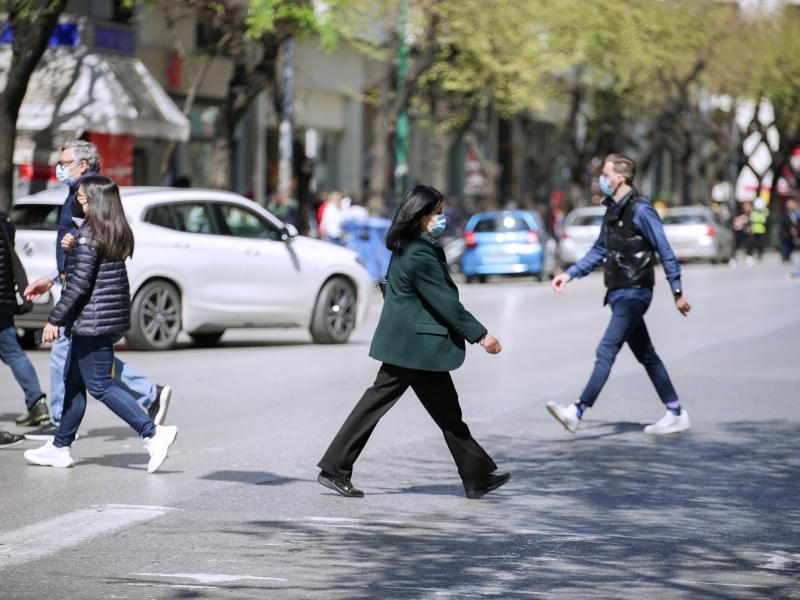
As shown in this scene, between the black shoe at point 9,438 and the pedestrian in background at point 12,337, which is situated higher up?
the pedestrian in background at point 12,337

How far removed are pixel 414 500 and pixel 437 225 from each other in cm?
134

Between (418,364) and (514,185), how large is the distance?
57.5 metres

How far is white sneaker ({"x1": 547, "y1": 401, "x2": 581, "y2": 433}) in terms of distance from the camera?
11523 mm

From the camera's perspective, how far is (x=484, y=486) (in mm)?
9070

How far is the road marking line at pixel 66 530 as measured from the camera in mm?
7422

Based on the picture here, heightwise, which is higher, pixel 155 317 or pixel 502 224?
pixel 502 224

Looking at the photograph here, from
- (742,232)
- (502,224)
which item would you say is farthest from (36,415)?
(742,232)

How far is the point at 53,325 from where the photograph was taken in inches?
376

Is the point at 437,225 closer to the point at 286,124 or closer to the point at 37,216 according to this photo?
the point at 37,216

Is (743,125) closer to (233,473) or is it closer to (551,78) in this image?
(551,78)

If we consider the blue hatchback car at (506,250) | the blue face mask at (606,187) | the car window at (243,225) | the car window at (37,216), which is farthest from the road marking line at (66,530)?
the blue hatchback car at (506,250)

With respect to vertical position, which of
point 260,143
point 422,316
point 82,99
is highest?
point 82,99

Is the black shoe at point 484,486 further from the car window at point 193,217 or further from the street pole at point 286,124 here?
the street pole at point 286,124

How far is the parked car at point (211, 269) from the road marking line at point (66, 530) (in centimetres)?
872
